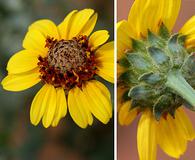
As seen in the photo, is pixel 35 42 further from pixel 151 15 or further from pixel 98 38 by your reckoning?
pixel 151 15

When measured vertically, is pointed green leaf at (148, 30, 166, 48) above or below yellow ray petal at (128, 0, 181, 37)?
below

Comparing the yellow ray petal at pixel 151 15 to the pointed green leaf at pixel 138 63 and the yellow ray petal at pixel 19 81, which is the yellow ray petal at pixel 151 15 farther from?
the yellow ray petal at pixel 19 81

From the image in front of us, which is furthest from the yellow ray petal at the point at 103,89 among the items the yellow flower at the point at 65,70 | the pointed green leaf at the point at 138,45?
the pointed green leaf at the point at 138,45

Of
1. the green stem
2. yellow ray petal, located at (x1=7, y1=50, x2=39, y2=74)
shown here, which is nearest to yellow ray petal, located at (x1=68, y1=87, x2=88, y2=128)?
yellow ray petal, located at (x1=7, y1=50, x2=39, y2=74)

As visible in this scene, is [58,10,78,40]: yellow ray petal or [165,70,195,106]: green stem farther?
[58,10,78,40]: yellow ray petal

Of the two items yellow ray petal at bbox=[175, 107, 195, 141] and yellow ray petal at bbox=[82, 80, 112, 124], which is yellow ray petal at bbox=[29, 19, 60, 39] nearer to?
yellow ray petal at bbox=[82, 80, 112, 124]

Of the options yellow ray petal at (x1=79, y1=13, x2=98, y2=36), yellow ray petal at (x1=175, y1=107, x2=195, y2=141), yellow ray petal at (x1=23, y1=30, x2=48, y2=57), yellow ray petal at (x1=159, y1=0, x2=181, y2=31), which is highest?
yellow ray petal at (x1=159, y1=0, x2=181, y2=31)
